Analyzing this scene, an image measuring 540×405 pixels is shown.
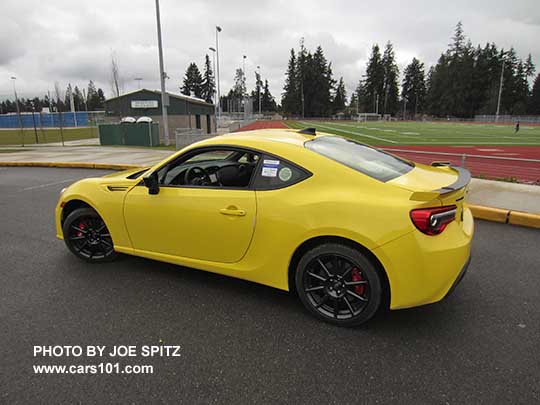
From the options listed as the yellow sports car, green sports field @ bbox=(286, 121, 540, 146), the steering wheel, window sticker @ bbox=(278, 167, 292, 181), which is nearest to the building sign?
green sports field @ bbox=(286, 121, 540, 146)

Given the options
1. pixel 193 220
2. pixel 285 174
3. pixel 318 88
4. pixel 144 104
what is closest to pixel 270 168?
pixel 285 174

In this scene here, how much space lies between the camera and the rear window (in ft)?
9.30

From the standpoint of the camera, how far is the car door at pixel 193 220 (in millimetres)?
2900

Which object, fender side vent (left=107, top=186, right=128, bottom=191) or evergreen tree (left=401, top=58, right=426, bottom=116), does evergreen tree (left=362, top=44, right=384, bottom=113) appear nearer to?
evergreen tree (left=401, top=58, right=426, bottom=116)

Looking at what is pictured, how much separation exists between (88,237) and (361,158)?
3070mm

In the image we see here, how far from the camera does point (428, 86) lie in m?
112

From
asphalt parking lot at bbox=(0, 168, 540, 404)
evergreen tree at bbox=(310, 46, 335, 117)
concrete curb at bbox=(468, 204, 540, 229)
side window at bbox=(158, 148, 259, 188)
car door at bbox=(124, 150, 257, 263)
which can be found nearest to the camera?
asphalt parking lot at bbox=(0, 168, 540, 404)

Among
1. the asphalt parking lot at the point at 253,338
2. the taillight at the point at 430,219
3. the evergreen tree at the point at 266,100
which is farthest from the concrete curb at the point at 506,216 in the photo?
the evergreen tree at the point at 266,100

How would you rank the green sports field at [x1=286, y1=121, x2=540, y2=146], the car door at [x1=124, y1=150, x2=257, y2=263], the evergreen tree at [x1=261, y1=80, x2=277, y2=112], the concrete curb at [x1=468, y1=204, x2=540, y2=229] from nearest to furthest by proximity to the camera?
the car door at [x1=124, y1=150, x2=257, y2=263], the concrete curb at [x1=468, y1=204, x2=540, y2=229], the green sports field at [x1=286, y1=121, x2=540, y2=146], the evergreen tree at [x1=261, y1=80, x2=277, y2=112]

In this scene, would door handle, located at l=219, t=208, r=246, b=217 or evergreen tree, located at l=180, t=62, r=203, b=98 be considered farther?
evergreen tree, located at l=180, t=62, r=203, b=98

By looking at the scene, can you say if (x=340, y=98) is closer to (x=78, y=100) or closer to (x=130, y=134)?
(x=78, y=100)

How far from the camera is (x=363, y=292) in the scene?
103 inches

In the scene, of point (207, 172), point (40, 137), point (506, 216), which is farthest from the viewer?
point (40, 137)

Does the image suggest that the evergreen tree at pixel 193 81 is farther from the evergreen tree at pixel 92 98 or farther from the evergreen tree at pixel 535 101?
the evergreen tree at pixel 535 101
